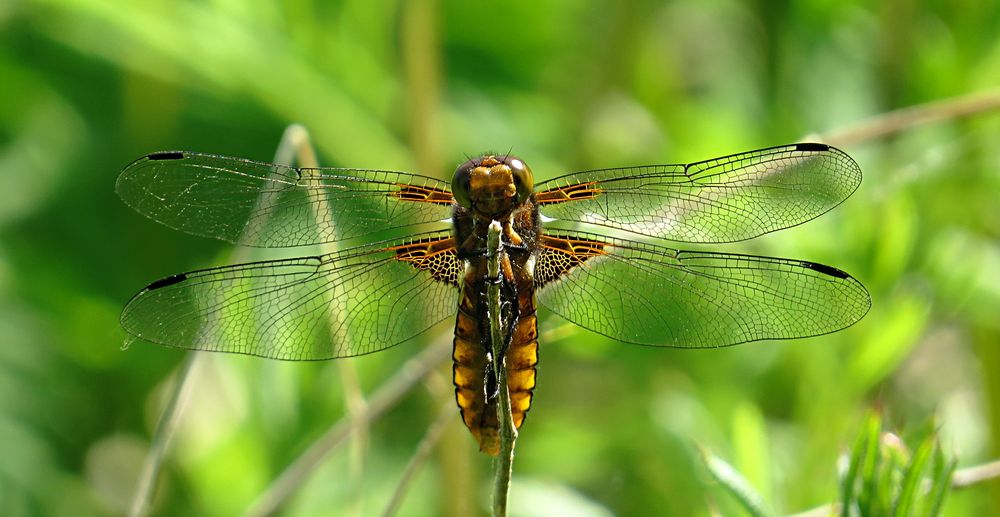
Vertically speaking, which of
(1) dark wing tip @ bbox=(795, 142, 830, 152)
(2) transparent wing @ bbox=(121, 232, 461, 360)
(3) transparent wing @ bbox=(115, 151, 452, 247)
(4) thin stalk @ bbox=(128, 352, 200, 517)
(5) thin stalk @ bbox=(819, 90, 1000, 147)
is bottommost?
(4) thin stalk @ bbox=(128, 352, 200, 517)

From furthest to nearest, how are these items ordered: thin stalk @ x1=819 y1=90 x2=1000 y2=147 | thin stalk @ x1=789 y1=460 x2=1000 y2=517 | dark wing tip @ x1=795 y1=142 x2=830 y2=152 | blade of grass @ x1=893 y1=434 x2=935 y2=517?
thin stalk @ x1=819 y1=90 x2=1000 y2=147 → dark wing tip @ x1=795 y1=142 x2=830 y2=152 → thin stalk @ x1=789 y1=460 x2=1000 y2=517 → blade of grass @ x1=893 y1=434 x2=935 y2=517

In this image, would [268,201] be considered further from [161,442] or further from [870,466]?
[870,466]

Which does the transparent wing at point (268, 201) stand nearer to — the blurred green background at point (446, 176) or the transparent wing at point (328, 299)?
the transparent wing at point (328, 299)

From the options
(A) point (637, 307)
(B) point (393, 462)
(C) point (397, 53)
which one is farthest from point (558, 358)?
(A) point (637, 307)

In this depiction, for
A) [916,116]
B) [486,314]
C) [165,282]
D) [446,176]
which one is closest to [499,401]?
[486,314]

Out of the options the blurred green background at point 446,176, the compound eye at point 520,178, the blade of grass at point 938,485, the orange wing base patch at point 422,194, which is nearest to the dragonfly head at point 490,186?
the compound eye at point 520,178

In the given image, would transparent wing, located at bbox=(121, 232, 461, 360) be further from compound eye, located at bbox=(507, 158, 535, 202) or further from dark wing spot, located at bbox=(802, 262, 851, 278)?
dark wing spot, located at bbox=(802, 262, 851, 278)

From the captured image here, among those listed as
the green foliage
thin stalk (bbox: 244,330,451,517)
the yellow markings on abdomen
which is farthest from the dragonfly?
the green foliage
